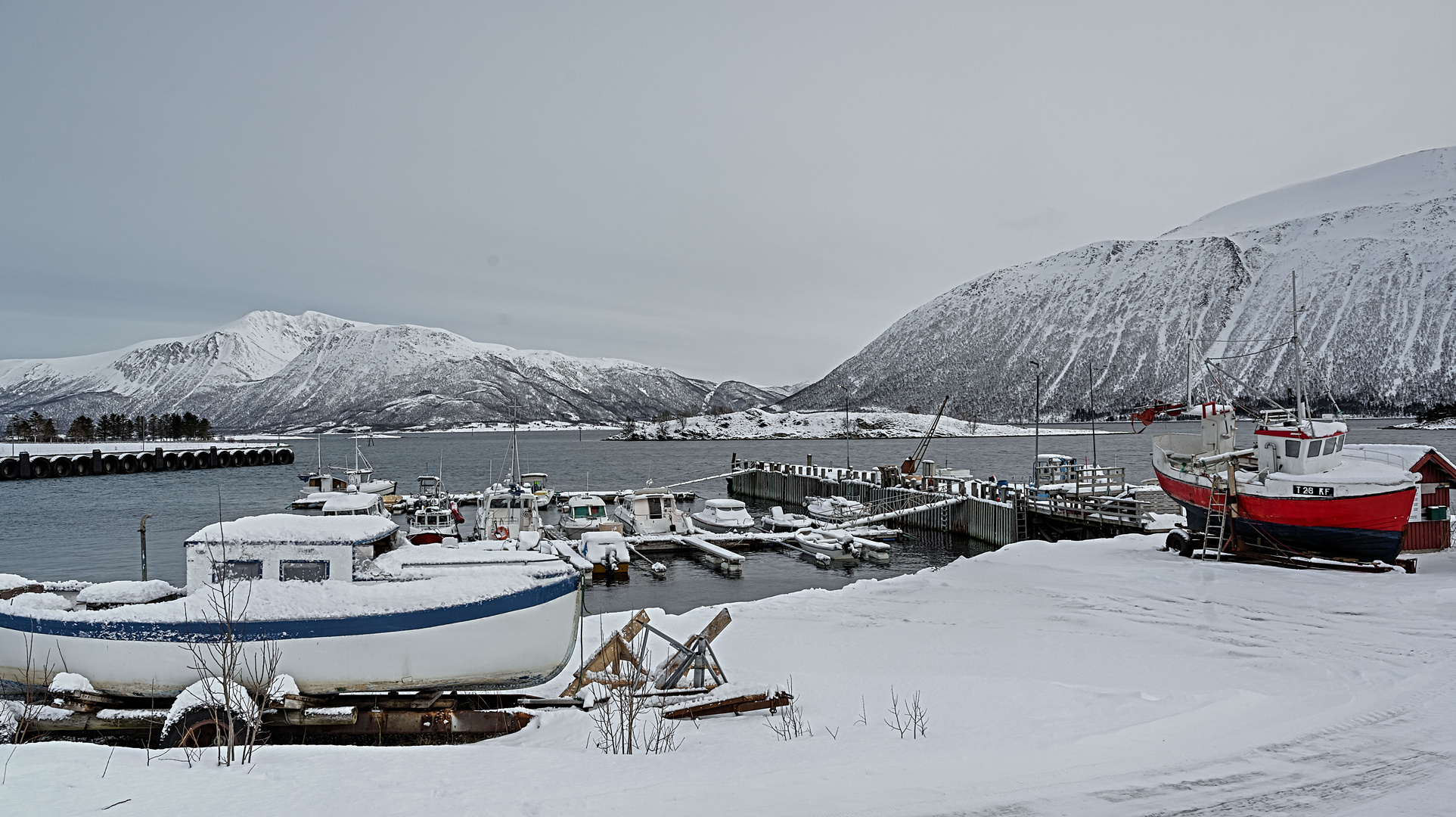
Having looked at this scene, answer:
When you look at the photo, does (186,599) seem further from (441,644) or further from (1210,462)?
(1210,462)

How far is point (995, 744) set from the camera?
768cm

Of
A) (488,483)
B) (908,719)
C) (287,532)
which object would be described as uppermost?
(287,532)

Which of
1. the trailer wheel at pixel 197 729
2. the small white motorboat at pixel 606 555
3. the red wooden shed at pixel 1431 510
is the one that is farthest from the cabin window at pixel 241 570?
the red wooden shed at pixel 1431 510

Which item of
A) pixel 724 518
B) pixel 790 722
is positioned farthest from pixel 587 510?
pixel 790 722

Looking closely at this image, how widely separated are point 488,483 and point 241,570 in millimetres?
68932

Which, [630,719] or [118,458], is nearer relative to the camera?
[630,719]

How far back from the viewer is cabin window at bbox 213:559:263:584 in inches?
443

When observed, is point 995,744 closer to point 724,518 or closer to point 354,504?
point 354,504

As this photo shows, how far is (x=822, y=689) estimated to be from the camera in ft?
34.5

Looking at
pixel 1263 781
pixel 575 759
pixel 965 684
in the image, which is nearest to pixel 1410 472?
pixel 965 684

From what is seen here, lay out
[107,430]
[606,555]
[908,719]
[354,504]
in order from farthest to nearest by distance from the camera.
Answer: [107,430]
[606,555]
[354,504]
[908,719]

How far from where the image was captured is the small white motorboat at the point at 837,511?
134 feet

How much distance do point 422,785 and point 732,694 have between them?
13.6 ft

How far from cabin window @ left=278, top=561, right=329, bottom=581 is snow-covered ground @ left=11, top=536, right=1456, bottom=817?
3.94 metres
